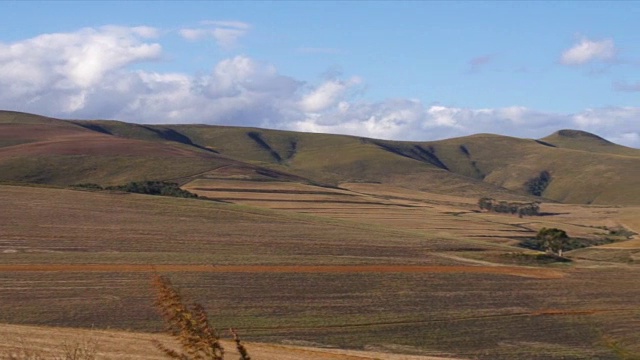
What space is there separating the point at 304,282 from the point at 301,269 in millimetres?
3738

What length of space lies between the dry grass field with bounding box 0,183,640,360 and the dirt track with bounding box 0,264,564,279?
0.38ft

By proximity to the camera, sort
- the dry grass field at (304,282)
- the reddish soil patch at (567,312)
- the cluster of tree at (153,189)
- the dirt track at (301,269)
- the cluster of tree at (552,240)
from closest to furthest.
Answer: the dry grass field at (304,282) < the reddish soil patch at (567,312) < the dirt track at (301,269) < the cluster of tree at (552,240) < the cluster of tree at (153,189)

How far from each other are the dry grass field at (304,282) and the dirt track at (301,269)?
0.38ft

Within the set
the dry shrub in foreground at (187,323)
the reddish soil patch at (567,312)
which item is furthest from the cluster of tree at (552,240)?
the dry shrub in foreground at (187,323)

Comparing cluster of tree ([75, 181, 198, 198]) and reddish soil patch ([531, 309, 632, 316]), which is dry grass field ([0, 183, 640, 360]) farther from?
cluster of tree ([75, 181, 198, 198])

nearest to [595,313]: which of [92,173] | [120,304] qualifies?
[120,304]

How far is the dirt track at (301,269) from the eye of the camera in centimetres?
4706

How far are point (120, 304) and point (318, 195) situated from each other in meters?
87.2

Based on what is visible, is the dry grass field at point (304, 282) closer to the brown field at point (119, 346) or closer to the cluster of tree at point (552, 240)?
the brown field at point (119, 346)

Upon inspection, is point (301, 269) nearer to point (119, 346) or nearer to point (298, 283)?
point (298, 283)

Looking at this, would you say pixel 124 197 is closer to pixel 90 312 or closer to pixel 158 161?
pixel 90 312

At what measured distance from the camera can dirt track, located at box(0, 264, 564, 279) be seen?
47.1 meters

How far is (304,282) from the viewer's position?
47.9 metres

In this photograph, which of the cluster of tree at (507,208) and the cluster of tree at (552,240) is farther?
the cluster of tree at (507,208)
